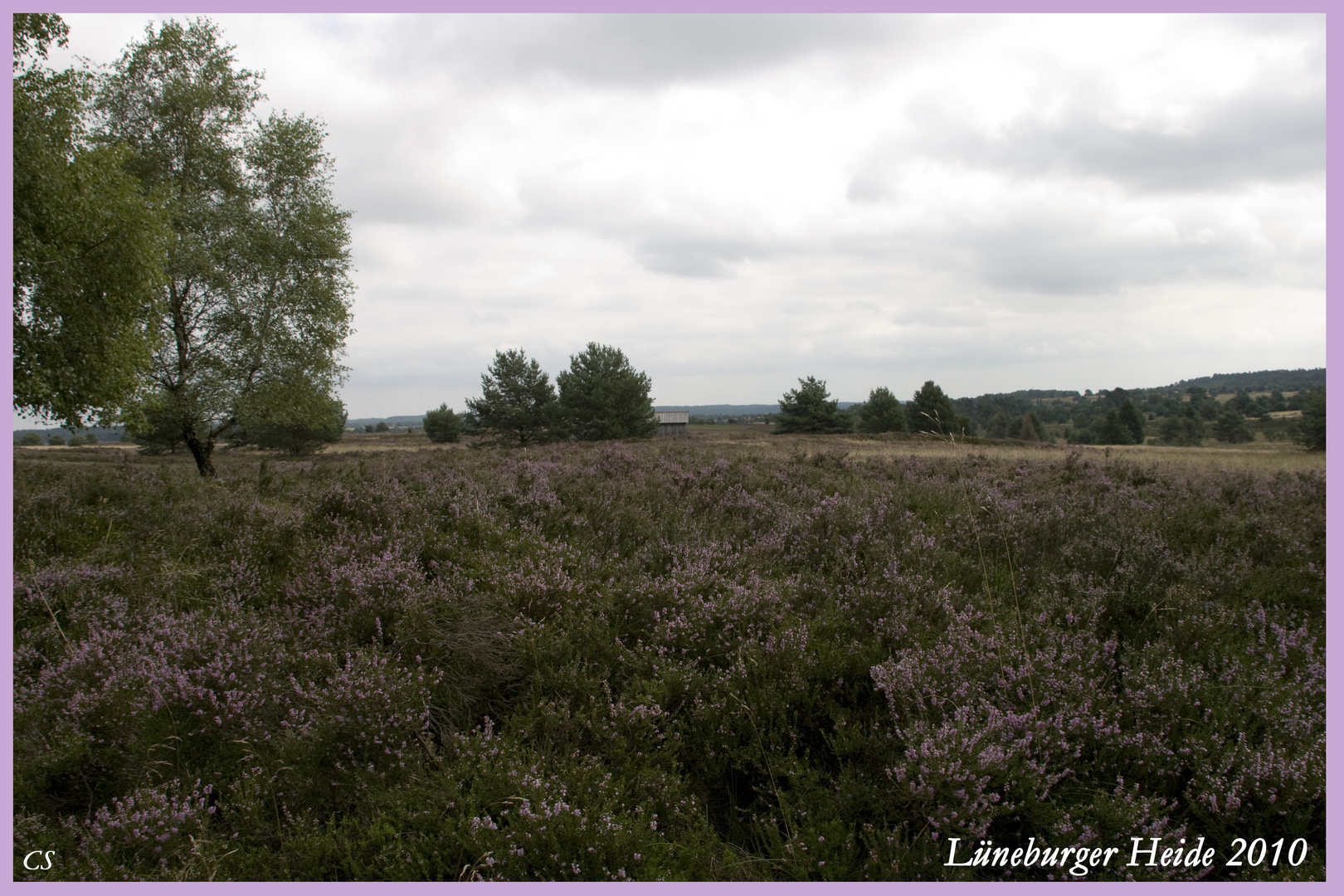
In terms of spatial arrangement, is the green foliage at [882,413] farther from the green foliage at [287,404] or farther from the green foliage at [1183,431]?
the green foliage at [287,404]

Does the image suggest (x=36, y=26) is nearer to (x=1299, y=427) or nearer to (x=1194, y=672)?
(x=1194, y=672)

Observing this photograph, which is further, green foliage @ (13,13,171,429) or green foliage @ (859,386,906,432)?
green foliage @ (859,386,906,432)

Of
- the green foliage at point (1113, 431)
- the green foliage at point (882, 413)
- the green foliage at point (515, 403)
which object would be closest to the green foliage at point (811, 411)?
the green foliage at point (882, 413)

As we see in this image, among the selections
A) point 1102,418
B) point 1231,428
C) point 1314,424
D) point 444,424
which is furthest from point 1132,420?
point 444,424

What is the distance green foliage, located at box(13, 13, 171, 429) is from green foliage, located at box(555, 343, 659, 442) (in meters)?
34.2

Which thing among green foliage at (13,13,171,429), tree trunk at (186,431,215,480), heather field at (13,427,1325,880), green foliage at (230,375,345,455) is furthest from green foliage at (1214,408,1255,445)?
green foliage at (13,13,171,429)

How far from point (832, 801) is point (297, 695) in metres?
2.73

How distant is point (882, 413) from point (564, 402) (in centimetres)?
3301

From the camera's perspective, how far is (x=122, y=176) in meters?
9.45

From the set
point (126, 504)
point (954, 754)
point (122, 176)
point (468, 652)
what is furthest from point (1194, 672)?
point (122, 176)

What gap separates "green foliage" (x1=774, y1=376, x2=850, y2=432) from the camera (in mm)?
54250

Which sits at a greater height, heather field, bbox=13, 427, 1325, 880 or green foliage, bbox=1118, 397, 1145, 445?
green foliage, bbox=1118, 397, 1145, 445

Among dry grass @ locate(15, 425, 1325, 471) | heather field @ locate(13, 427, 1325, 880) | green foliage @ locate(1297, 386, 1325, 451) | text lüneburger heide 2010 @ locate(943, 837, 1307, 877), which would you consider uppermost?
green foliage @ locate(1297, 386, 1325, 451)

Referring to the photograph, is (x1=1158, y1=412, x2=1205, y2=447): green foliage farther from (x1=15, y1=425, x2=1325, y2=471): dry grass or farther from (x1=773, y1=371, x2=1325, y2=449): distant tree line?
(x1=15, y1=425, x2=1325, y2=471): dry grass
